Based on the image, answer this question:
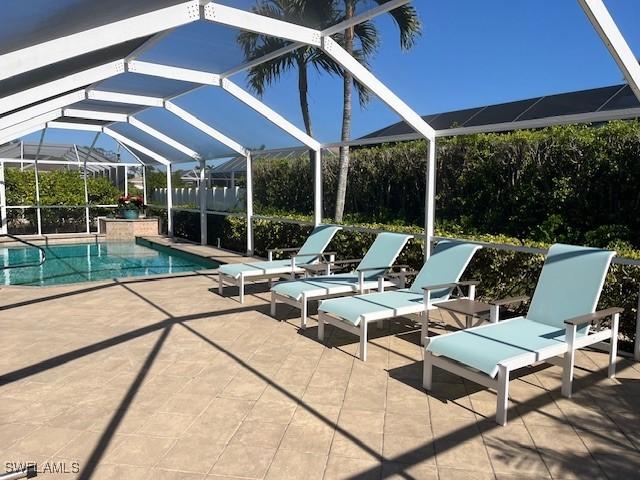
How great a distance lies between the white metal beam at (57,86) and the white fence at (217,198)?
229 inches

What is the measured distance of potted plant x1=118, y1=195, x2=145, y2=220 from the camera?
1819 centimetres

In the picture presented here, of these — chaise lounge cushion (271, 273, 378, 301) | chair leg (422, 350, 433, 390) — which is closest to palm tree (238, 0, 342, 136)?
chaise lounge cushion (271, 273, 378, 301)

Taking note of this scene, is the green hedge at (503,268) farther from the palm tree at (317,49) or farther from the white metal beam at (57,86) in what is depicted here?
the white metal beam at (57,86)

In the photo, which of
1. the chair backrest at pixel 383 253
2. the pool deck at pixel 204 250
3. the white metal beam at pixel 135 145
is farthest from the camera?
the white metal beam at pixel 135 145

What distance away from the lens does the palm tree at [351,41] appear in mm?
7946

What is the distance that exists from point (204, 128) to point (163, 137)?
9.58 ft

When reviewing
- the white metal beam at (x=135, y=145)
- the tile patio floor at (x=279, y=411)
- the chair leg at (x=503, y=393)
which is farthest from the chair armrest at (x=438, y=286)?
the white metal beam at (x=135, y=145)

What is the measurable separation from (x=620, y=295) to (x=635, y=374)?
1039mm

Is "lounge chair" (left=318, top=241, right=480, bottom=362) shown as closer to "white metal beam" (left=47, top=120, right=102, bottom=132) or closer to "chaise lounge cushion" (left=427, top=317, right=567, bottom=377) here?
"chaise lounge cushion" (left=427, top=317, right=567, bottom=377)

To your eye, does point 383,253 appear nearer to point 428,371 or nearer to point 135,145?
point 428,371

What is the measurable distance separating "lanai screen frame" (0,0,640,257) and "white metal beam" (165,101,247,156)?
2 cm

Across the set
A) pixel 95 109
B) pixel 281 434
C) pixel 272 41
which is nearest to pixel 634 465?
pixel 281 434

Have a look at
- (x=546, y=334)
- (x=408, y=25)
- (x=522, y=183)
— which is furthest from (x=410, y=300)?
(x=408, y=25)

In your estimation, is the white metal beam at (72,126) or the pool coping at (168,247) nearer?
the pool coping at (168,247)
